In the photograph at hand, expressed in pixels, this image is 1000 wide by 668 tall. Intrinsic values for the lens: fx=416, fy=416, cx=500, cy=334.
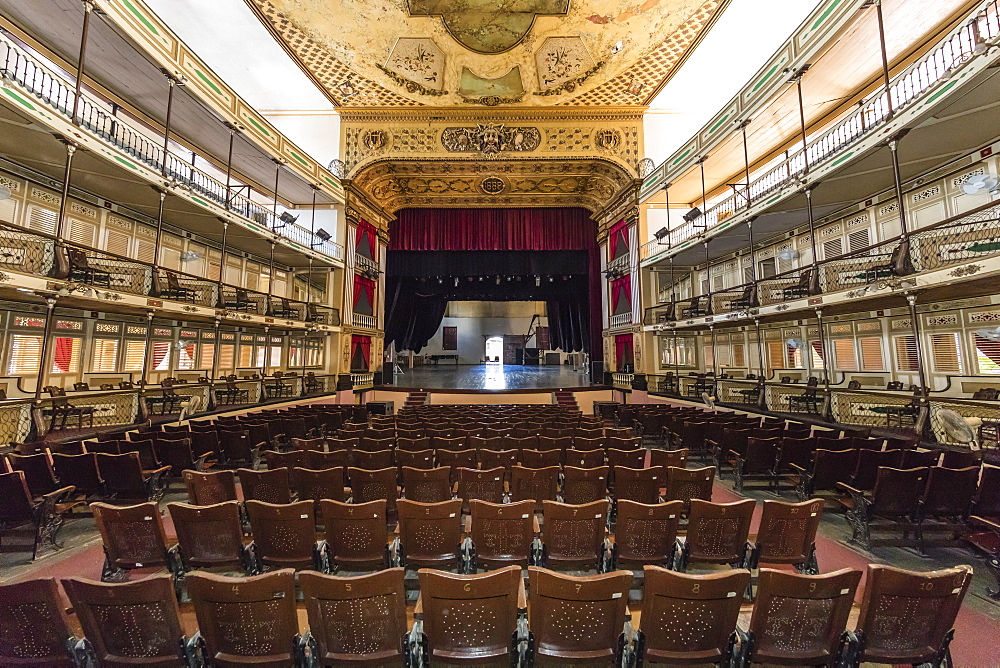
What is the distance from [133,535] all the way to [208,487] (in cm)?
77

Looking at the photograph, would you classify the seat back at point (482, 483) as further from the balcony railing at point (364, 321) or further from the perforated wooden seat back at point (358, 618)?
the balcony railing at point (364, 321)

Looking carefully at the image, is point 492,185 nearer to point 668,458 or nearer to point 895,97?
point 895,97

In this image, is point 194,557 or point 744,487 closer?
point 194,557

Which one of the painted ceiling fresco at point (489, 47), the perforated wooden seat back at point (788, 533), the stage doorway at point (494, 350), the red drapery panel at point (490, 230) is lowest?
the perforated wooden seat back at point (788, 533)

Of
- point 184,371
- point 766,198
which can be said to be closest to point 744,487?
point 766,198

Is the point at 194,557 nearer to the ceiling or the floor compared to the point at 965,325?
nearer to the floor

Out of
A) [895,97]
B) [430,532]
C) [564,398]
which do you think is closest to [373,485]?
[430,532]

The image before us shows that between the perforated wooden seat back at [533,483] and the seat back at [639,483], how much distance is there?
63 cm

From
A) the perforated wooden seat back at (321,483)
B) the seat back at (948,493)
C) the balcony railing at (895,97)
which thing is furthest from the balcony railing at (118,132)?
the balcony railing at (895,97)

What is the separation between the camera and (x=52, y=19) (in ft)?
26.3

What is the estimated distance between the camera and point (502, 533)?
3.03m

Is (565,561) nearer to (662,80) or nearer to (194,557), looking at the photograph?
(194,557)

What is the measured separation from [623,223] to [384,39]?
422 inches

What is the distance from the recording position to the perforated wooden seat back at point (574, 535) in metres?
2.96
